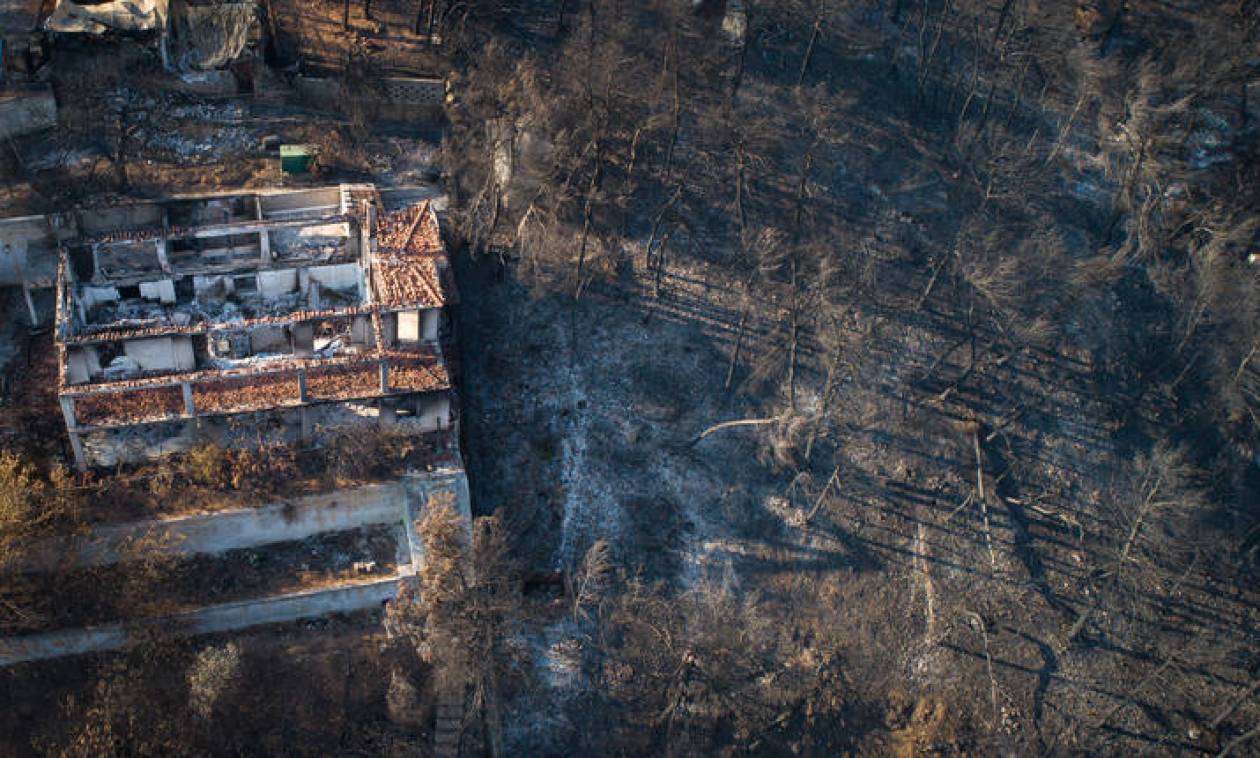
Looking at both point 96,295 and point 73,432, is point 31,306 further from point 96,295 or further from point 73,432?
point 73,432

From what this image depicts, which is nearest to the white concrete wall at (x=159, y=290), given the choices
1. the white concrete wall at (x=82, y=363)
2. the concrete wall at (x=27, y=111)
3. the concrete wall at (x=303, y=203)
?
the white concrete wall at (x=82, y=363)

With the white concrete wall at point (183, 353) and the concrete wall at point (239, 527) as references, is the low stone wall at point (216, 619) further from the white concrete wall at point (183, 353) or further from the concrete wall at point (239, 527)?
the white concrete wall at point (183, 353)

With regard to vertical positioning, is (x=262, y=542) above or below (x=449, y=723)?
above

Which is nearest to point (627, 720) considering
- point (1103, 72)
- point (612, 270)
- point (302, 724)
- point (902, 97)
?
point (302, 724)

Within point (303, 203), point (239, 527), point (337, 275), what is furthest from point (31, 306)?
point (239, 527)

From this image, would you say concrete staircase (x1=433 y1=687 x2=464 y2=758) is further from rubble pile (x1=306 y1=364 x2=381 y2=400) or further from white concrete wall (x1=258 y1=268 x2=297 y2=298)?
white concrete wall (x1=258 y1=268 x2=297 y2=298)

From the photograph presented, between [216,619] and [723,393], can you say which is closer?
[216,619]

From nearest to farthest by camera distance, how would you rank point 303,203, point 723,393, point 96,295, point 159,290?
point 96,295 < point 159,290 < point 723,393 < point 303,203

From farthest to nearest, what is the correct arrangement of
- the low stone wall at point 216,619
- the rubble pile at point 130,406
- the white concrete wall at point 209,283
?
the white concrete wall at point 209,283 < the rubble pile at point 130,406 < the low stone wall at point 216,619
